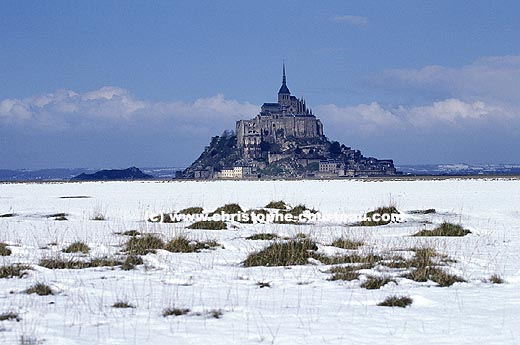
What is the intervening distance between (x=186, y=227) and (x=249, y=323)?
34.5ft

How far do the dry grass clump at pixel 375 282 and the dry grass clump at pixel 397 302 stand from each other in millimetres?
873

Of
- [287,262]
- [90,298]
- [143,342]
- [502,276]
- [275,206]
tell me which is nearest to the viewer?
[143,342]

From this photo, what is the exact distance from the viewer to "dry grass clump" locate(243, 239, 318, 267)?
10.5 m

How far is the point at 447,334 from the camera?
5.93 metres

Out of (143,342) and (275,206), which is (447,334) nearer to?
(143,342)

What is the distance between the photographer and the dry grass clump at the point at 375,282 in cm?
835

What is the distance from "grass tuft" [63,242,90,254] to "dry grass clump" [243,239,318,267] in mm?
3039

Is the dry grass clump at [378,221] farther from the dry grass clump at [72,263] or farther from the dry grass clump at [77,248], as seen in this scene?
the dry grass clump at [72,263]

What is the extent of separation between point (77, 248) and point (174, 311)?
5.37 meters

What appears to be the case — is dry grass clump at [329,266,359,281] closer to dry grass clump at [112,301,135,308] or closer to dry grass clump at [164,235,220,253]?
dry grass clump at [112,301,135,308]

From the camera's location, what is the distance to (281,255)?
10742mm

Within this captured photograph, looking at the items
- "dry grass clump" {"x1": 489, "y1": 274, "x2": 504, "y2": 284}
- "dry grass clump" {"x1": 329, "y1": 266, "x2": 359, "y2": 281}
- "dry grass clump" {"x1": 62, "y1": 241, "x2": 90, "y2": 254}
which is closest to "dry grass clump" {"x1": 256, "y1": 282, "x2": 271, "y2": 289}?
"dry grass clump" {"x1": 329, "y1": 266, "x2": 359, "y2": 281}

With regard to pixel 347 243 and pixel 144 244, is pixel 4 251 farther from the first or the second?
pixel 347 243

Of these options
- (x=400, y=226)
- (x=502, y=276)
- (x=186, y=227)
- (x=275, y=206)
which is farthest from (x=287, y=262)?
(x=275, y=206)
